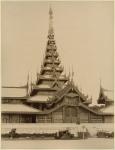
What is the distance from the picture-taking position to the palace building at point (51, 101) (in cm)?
278

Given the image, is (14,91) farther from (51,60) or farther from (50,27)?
(50,27)

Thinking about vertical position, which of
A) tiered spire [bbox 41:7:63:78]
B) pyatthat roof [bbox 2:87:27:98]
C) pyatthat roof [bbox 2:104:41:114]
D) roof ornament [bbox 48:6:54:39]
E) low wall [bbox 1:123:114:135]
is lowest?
low wall [bbox 1:123:114:135]

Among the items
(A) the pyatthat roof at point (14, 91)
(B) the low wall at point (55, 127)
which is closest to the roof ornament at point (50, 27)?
(A) the pyatthat roof at point (14, 91)

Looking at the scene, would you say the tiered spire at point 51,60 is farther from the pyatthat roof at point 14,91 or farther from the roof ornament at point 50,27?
the pyatthat roof at point 14,91

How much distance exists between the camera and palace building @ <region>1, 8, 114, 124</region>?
278 centimetres

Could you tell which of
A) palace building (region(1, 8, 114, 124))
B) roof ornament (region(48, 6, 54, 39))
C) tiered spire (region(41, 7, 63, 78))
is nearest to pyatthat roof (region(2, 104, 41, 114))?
palace building (region(1, 8, 114, 124))

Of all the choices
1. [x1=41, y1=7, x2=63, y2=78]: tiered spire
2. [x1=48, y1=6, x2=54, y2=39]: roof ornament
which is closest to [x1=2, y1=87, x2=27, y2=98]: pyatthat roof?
[x1=41, y1=7, x2=63, y2=78]: tiered spire

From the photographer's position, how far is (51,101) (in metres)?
2.81

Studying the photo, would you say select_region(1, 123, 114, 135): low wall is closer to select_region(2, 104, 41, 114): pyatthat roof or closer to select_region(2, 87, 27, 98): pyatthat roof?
select_region(2, 104, 41, 114): pyatthat roof

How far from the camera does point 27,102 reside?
2801 millimetres

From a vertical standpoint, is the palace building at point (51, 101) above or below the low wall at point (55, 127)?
above

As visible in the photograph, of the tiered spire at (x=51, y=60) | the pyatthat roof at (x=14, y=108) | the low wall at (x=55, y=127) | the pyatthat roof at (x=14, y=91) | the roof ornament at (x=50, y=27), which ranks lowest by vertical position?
Answer: the low wall at (x=55, y=127)

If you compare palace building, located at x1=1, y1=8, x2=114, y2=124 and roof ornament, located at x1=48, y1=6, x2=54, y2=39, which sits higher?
roof ornament, located at x1=48, y1=6, x2=54, y2=39

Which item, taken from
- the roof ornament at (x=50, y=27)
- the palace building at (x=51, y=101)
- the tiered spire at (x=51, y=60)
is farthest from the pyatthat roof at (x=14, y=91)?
the roof ornament at (x=50, y=27)
